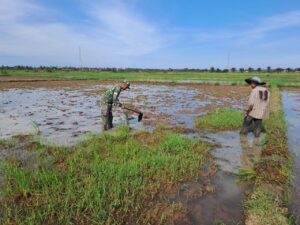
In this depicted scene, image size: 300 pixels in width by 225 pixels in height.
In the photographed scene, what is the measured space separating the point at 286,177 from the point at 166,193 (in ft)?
6.21

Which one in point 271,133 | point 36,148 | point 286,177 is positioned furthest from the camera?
point 271,133

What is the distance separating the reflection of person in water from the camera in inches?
174

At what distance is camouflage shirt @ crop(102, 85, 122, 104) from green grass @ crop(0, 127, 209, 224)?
177cm

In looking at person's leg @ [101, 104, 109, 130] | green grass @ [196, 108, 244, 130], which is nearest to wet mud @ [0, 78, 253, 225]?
person's leg @ [101, 104, 109, 130]

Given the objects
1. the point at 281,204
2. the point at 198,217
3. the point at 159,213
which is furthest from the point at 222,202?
the point at 159,213

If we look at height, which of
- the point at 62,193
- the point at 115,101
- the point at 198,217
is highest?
the point at 115,101

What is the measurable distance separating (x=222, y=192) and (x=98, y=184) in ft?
5.70

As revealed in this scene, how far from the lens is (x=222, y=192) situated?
3422 millimetres

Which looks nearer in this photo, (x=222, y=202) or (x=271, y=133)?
(x=222, y=202)

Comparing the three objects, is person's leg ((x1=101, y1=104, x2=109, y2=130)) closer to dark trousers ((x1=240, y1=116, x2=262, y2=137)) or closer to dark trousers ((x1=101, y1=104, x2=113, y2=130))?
dark trousers ((x1=101, y1=104, x2=113, y2=130))

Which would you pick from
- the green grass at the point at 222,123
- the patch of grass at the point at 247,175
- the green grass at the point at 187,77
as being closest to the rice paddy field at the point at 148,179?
the patch of grass at the point at 247,175

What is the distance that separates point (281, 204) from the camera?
117 inches

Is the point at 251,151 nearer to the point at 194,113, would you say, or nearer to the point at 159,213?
the point at 159,213

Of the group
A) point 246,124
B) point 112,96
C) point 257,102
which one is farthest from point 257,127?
point 112,96
